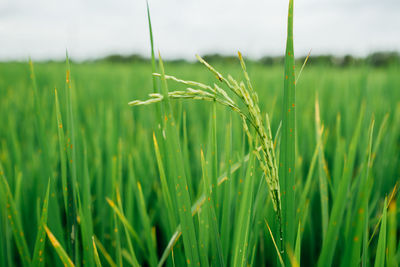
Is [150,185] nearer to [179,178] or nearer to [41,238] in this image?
[41,238]

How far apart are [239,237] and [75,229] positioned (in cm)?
27

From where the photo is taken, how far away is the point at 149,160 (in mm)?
957

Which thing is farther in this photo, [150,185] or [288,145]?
[150,185]

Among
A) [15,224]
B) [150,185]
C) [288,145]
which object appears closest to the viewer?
[288,145]

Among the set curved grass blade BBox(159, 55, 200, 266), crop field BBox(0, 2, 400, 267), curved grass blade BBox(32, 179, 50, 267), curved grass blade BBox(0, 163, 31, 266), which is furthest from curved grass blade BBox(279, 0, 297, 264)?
curved grass blade BBox(0, 163, 31, 266)

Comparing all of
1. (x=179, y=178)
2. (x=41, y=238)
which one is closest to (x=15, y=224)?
(x=41, y=238)

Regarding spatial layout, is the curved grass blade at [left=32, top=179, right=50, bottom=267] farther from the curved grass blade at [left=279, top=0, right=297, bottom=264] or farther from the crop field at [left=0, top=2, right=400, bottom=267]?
the curved grass blade at [left=279, top=0, right=297, bottom=264]

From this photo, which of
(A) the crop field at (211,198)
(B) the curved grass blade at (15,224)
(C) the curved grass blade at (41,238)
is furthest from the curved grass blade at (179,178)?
(B) the curved grass blade at (15,224)

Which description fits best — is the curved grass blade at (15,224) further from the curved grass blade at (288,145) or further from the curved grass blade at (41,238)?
the curved grass blade at (288,145)

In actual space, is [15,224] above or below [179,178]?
below

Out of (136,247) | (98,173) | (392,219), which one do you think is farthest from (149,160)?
(392,219)

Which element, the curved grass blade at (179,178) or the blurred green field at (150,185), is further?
the blurred green field at (150,185)

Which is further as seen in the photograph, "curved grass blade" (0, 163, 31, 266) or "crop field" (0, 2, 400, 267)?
"curved grass blade" (0, 163, 31, 266)

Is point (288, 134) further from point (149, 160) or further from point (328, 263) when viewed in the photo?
point (149, 160)
